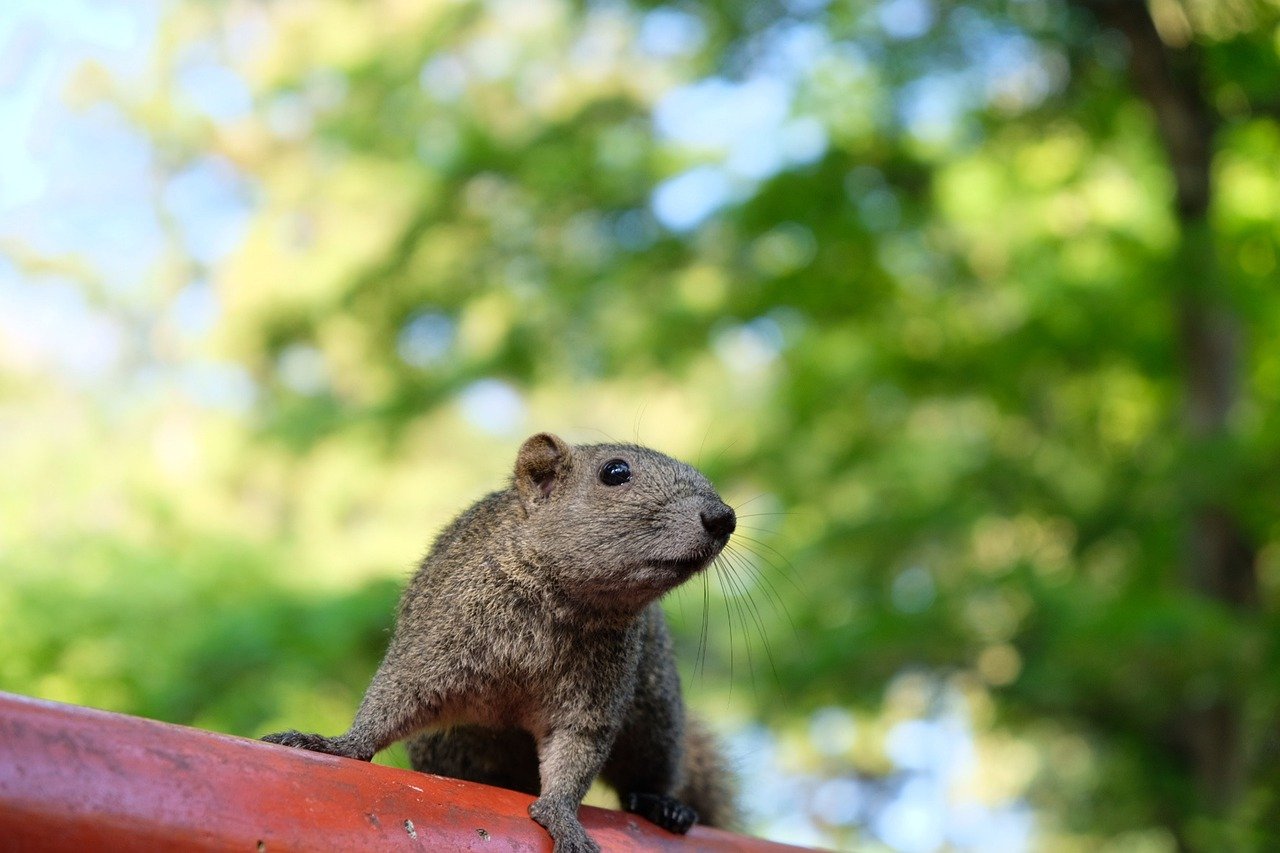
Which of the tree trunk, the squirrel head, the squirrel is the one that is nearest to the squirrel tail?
the squirrel

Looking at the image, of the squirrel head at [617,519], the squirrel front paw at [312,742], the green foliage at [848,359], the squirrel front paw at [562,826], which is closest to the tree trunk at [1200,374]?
the green foliage at [848,359]

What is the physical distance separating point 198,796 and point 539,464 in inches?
40.0

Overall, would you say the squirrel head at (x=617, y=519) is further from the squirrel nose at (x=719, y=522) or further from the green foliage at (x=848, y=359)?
the green foliage at (x=848, y=359)

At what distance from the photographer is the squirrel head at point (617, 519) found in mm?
2227

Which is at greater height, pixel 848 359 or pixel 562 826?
pixel 848 359

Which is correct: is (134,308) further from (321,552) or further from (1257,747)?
(1257,747)

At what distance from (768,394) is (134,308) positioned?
21.4 feet

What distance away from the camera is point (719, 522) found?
222cm

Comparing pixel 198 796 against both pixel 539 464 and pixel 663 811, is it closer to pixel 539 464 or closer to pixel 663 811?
pixel 539 464

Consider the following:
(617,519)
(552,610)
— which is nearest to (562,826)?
(552,610)

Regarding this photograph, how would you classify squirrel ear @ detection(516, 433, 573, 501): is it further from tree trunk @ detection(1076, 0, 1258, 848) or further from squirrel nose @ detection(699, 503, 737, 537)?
tree trunk @ detection(1076, 0, 1258, 848)

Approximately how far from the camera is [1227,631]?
5859mm

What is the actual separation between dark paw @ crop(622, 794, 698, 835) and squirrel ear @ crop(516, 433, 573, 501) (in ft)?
2.10

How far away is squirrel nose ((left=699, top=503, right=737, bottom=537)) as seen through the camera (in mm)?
2221
